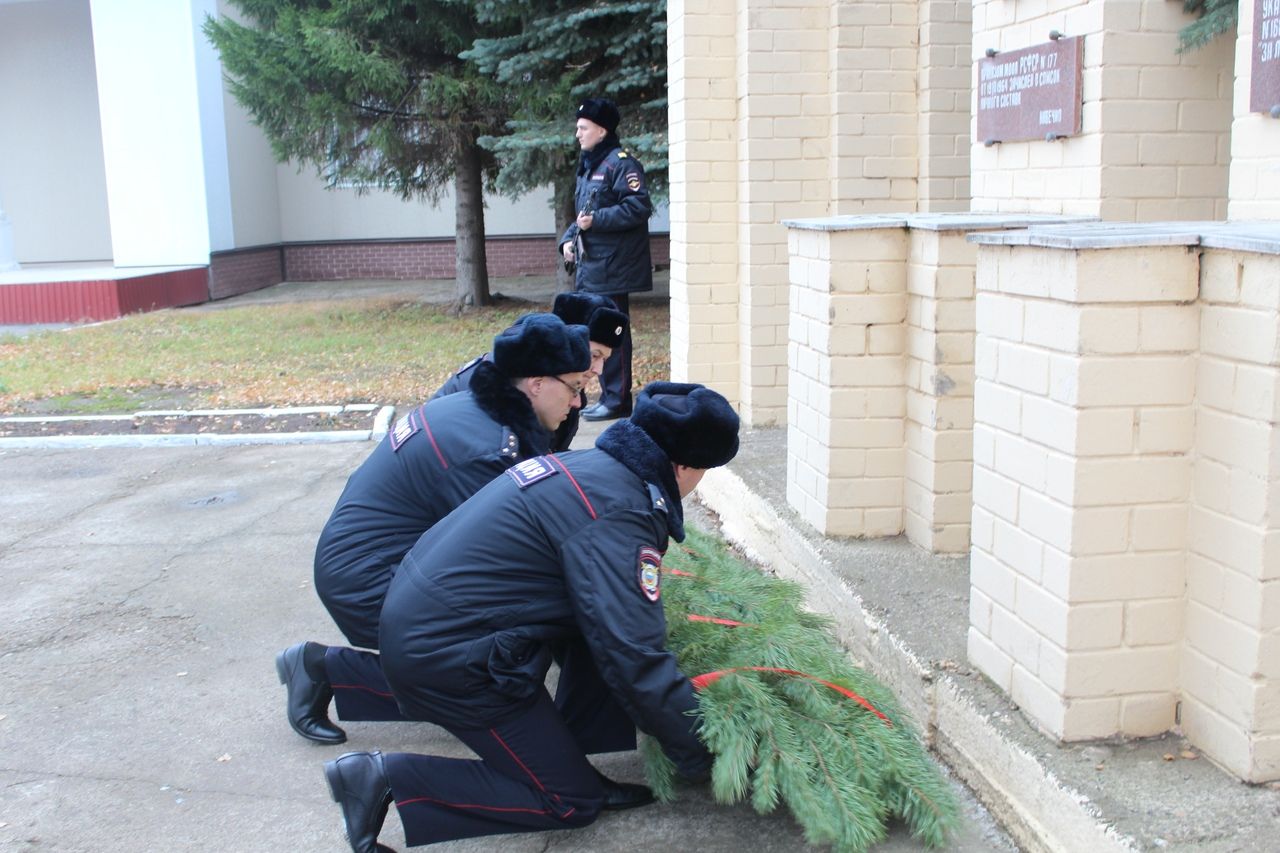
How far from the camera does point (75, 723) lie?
3.97 m

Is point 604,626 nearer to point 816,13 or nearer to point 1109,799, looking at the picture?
point 1109,799

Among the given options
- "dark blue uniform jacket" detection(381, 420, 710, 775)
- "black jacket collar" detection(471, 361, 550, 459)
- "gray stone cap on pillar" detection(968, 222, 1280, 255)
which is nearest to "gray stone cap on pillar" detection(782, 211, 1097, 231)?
"gray stone cap on pillar" detection(968, 222, 1280, 255)

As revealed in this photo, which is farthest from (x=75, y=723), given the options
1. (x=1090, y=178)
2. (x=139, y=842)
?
(x=1090, y=178)

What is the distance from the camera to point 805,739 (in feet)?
9.84

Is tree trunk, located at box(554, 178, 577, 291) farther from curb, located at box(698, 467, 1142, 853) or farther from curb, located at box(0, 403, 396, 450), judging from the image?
curb, located at box(698, 467, 1142, 853)

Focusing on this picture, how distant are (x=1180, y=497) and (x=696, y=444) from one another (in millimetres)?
1109

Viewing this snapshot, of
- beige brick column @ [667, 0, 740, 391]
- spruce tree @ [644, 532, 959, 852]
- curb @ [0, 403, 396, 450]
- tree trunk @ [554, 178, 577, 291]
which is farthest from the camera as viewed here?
tree trunk @ [554, 178, 577, 291]

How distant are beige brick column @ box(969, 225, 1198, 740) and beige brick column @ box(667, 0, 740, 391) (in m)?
3.99

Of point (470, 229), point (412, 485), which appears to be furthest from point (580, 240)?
point (470, 229)

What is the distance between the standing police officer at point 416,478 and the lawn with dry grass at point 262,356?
5.69 metres

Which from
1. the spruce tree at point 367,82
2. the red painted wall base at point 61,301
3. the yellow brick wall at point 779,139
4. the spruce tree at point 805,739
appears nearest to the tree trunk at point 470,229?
the spruce tree at point 367,82

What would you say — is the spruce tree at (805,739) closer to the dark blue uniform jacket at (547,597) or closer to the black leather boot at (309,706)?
the dark blue uniform jacket at (547,597)

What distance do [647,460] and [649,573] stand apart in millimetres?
275

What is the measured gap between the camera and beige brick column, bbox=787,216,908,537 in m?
4.35
